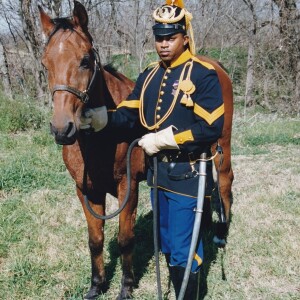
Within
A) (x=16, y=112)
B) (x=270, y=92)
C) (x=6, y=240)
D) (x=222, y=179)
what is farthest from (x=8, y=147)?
(x=270, y=92)

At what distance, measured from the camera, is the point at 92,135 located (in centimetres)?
255

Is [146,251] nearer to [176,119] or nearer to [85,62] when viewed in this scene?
[176,119]

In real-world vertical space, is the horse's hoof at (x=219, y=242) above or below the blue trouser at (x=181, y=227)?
below

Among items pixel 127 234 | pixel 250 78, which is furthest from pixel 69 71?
pixel 250 78

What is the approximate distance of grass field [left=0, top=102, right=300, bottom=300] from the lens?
305 cm

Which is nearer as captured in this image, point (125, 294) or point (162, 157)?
point (162, 157)

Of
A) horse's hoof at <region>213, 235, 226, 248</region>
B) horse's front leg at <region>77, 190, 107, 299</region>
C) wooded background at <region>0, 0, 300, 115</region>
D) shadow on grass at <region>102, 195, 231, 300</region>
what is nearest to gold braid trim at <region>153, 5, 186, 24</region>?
horse's front leg at <region>77, 190, 107, 299</region>

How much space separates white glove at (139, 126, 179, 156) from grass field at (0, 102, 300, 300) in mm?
1357

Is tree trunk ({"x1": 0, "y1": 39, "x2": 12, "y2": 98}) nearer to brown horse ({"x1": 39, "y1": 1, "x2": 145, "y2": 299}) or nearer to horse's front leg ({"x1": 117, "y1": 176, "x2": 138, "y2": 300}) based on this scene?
brown horse ({"x1": 39, "y1": 1, "x2": 145, "y2": 299})

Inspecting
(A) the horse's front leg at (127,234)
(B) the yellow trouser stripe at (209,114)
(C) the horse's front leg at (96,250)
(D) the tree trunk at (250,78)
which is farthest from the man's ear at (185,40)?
(D) the tree trunk at (250,78)

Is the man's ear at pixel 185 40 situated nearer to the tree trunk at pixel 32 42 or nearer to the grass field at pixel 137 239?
the grass field at pixel 137 239

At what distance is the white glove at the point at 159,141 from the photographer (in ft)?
7.14

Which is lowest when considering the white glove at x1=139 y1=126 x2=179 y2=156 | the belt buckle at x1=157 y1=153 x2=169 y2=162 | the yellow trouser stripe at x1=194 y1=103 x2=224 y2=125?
the belt buckle at x1=157 y1=153 x2=169 y2=162

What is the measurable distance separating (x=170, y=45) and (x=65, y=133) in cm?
81
